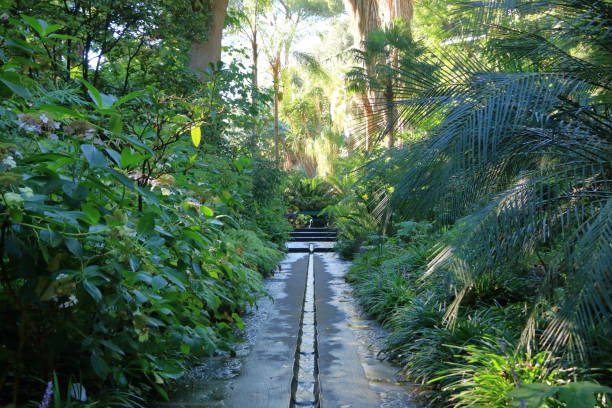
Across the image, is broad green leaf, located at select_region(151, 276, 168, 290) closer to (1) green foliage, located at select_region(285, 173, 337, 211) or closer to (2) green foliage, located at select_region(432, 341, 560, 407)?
(2) green foliage, located at select_region(432, 341, 560, 407)

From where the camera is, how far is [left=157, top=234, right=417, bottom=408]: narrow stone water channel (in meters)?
2.95

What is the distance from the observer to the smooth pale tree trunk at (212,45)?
331 inches

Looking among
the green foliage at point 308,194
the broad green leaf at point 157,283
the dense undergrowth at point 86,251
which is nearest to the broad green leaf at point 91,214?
the dense undergrowth at point 86,251

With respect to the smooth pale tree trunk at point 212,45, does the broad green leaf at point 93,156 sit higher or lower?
lower

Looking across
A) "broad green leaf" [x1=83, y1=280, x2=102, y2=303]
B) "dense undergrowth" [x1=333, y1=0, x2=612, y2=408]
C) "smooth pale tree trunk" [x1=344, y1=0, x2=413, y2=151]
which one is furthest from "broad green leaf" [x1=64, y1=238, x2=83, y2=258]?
"smooth pale tree trunk" [x1=344, y1=0, x2=413, y2=151]

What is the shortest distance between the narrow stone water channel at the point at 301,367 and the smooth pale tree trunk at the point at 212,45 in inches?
174

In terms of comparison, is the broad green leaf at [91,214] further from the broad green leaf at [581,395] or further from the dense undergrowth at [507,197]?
the dense undergrowth at [507,197]

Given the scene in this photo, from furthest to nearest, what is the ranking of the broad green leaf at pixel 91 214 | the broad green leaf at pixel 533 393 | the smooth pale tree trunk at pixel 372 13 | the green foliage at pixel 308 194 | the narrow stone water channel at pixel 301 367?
1. the green foliage at pixel 308 194
2. the smooth pale tree trunk at pixel 372 13
3. the narrow stone water channel at pixel 301 367
4. the broad green leaf at pixel 91 214
5. the broad green leaf at pixel 533 393

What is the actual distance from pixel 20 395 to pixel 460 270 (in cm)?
233

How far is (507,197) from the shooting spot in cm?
296

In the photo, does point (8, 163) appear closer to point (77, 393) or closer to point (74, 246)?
point (74, 246)

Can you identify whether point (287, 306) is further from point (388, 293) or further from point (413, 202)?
point (413, 202)

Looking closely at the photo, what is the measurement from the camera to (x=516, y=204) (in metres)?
2.89

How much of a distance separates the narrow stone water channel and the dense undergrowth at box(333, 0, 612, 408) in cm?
28
